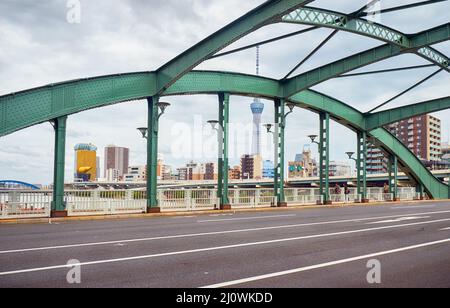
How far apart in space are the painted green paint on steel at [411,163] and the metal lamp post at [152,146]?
22987 millimetres

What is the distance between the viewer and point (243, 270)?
708 cm

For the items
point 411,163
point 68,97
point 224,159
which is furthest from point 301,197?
point 68,97

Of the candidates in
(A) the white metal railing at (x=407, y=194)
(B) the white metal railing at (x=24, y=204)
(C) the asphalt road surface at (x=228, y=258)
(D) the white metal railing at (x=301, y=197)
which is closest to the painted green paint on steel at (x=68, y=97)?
(B) the white metal railing at (x=24, y=204)

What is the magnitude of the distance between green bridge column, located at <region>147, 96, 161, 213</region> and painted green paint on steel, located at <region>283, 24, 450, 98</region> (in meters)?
10.3

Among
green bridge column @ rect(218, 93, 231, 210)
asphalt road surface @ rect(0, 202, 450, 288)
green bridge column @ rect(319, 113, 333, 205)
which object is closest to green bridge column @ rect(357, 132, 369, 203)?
green bridge column @ rect(319, 113, 333, 205)

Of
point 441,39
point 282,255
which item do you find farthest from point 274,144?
point 282,255

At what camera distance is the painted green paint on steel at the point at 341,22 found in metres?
17.3

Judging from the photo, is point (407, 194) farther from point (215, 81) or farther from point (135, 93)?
point (135, 93)

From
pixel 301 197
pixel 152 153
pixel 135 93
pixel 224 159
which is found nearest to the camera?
pixel 135 93

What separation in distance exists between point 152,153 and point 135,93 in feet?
11.1

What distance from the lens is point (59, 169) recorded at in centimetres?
1962

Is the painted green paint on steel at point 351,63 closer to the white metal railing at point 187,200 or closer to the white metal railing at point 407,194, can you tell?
the white metal railing at point 187,200

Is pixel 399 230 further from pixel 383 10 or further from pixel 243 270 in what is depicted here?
pixel 383 10

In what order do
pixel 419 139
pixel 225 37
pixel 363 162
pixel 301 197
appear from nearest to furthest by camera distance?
pixel 225 37 < pixel 301 197 < pixel 363 162 < pixel 419 139
